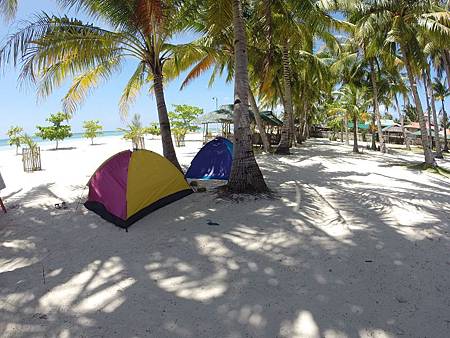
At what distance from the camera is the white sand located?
8.70ft

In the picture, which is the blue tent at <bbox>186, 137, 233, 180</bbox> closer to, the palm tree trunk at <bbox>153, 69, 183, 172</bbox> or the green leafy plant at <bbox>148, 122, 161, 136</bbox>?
the palm tree trunk at <bbox>153, 69, 183, 172</bbox>

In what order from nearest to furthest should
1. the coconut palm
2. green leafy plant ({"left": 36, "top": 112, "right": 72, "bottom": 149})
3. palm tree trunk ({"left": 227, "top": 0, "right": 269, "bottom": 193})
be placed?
1. palm tree trunk ({"left": 227, "top": 0, "right": 269, "bottom": 193})
2. the coconut palm
3. green leafy plant ({"left": 36, "top": 112, "right": 72, "bottom": 149})

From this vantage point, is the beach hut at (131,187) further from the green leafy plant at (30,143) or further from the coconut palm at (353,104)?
the coconut palm at (353,104)

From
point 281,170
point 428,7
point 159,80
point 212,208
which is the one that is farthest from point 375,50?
point 212,208

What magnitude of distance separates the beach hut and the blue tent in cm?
234

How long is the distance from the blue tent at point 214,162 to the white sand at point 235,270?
223 centimetres

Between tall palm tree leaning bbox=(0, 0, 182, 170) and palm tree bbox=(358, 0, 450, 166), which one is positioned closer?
tall palm tree leaning bbox=(0, 0, 182, 170)

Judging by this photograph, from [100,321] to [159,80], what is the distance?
7.07 metres

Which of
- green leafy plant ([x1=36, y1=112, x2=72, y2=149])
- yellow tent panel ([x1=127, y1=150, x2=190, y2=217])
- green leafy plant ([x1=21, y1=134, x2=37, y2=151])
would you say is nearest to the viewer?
→ yellow tent panel ([x1=127, y1=150, x2=190, y2=217])

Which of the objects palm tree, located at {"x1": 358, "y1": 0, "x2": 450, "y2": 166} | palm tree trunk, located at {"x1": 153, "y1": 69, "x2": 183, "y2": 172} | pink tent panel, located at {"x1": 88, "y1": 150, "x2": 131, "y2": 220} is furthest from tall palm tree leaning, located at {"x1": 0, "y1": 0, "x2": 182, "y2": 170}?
palm tree, located at {"x1": 358, "y1": 0, "x2": 450, "y2": 166}

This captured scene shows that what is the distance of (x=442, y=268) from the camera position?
3.51 m

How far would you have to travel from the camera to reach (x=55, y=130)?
2605cm

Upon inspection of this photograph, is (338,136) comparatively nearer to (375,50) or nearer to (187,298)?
(375,50)

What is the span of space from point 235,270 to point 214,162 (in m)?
5.39
